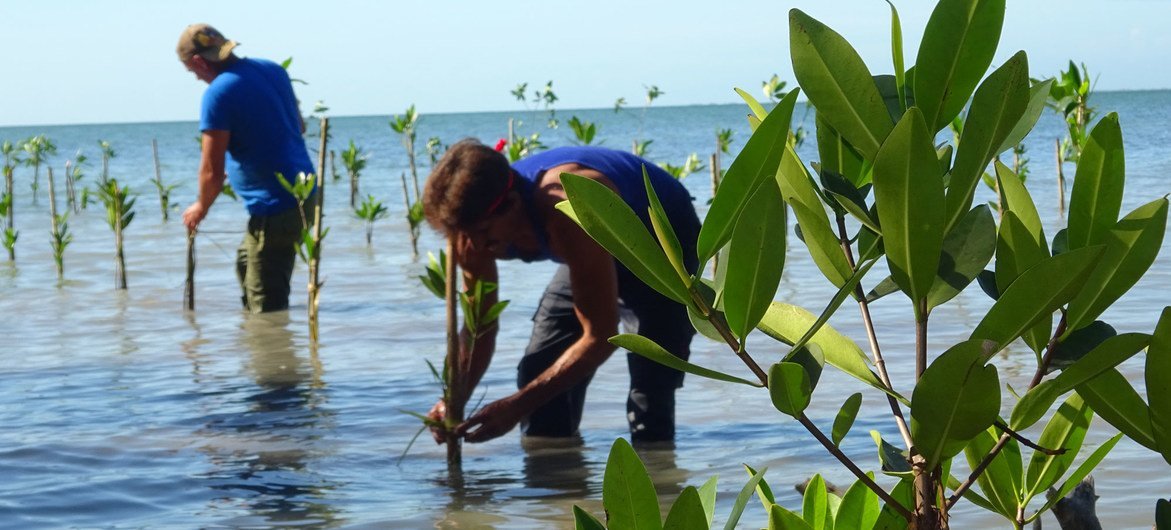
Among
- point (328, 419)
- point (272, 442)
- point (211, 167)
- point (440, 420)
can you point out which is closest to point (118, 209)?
point (211, 167)

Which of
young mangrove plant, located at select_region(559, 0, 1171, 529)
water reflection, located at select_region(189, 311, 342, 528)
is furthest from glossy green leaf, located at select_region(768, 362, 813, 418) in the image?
water reflection, located at select_region(189, 311, 342, 528)

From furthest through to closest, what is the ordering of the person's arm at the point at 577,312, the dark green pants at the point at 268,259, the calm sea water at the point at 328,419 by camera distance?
the dark green pants at the point at 268,259 < the calm sea water at the point at 328,419 < the person's arm at the point at 577,312

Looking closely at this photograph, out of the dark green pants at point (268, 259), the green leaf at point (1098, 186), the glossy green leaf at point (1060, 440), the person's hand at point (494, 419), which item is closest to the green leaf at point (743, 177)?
the green leaf at point (1098, 186)

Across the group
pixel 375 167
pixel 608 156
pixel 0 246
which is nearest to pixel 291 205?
pixel 608 156

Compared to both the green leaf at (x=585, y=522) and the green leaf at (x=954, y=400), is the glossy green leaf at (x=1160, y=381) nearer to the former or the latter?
the green leaf at (x=954, y=400)

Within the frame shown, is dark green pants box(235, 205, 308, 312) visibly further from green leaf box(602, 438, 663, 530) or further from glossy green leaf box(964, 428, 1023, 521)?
green leaf box(602, 438, 663, 530)

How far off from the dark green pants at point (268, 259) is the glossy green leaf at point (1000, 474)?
665 centimetres

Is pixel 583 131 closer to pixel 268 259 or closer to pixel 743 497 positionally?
pixel 268 259

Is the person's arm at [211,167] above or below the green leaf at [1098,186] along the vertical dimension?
below

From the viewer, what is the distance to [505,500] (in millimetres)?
4152

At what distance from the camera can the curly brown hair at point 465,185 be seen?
11.5 ft

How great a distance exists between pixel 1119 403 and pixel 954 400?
215 mm

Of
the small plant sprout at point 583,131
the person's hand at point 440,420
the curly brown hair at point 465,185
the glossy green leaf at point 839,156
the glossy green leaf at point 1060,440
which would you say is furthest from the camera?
the small plant sprout at point 583,131

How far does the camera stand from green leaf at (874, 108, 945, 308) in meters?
0.80
